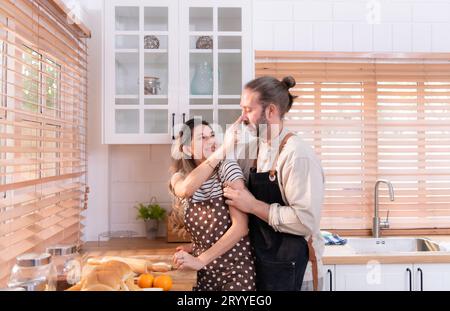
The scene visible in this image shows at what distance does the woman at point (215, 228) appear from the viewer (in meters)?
0.61

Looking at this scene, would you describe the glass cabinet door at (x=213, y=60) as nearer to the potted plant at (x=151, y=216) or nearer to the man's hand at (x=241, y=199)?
the potted plant at (x=151, y=216)

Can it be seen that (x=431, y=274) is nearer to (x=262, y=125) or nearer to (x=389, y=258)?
(x=389, y=258)

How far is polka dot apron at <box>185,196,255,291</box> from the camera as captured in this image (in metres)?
0.62

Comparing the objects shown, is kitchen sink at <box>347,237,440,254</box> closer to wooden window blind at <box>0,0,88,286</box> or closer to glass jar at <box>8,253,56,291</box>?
wooden window blind at <box>0,0,88,286</box>

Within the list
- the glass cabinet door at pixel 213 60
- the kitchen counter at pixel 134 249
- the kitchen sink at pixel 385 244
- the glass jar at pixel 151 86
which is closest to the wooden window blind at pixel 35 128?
the kitchen counter at pixel 134 249

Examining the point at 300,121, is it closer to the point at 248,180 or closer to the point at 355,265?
the point at 355,265

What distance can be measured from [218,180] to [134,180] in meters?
0.59

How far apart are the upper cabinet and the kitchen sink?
51 cm

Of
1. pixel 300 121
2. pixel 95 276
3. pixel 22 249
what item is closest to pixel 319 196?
pixel 95 276

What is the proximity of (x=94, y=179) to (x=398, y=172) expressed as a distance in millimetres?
875

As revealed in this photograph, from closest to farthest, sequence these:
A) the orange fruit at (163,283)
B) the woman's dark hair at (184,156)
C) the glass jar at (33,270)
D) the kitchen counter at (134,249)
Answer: the glass jar at (33,270), the orange fruit at (163,283), the woman's dark hair at (184,156), the kitchen counter at (134,249)

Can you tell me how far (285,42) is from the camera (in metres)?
1.21

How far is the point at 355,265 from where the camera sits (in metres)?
0.98

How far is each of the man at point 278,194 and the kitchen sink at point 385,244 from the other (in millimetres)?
582
